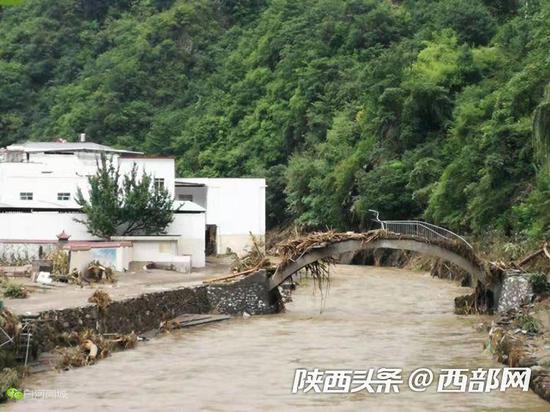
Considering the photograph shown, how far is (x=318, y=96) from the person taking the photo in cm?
8019

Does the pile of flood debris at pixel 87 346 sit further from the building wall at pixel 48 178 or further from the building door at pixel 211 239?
the building door at pixel 211 239

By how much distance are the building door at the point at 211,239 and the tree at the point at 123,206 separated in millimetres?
12853

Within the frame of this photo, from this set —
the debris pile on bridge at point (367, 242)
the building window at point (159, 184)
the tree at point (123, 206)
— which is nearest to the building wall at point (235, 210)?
the building window at point (159, 184)

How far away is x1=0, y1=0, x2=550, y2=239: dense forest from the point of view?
1871 inches

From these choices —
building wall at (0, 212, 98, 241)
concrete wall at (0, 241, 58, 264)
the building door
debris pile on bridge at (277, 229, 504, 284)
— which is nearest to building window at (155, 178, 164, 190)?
building wall at (0, 212, 98, 241)

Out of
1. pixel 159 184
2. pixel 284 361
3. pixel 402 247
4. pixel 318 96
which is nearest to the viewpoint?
pixel 284 361

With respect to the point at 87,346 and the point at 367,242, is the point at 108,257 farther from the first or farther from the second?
the point at 87,346

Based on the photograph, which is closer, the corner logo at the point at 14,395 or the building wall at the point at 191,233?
the corner logo at the point at 14,395

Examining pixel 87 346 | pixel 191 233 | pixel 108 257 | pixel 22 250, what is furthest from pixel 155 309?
pixel 191 233

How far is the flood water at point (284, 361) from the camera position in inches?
746

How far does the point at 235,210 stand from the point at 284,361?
127 ft

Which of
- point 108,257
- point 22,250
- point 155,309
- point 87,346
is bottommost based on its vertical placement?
point 87,346

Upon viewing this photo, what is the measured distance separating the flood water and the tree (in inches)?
453

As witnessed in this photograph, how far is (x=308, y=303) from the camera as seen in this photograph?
1502 inches
